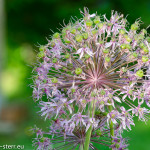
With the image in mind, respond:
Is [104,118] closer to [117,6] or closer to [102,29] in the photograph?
[102,29]

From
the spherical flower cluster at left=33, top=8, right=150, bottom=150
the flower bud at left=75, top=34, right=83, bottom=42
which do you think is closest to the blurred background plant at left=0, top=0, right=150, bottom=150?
the spherical flower cluster at left=33, top=8, right=150, bottom=150

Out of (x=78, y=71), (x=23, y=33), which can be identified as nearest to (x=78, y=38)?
(x=78, y=71)

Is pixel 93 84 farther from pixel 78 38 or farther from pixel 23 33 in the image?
pixel 23 33

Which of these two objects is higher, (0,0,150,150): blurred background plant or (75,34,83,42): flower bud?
(0,0,150,150): blurred background plant

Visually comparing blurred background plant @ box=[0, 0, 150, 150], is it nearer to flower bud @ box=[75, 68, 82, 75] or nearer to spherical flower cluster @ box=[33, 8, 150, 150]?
spherical flower cluster @ box=[33, 8, 150, 150]

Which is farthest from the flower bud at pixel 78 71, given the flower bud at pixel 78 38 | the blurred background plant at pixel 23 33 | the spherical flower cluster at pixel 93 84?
the blurred background plant at pixel 23 33

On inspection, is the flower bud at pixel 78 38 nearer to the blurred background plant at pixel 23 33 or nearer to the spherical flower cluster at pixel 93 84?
the spherical flower cluster at pixel 93 84

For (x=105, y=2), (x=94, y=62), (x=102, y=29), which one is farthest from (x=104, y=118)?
(x=105, y=2)
